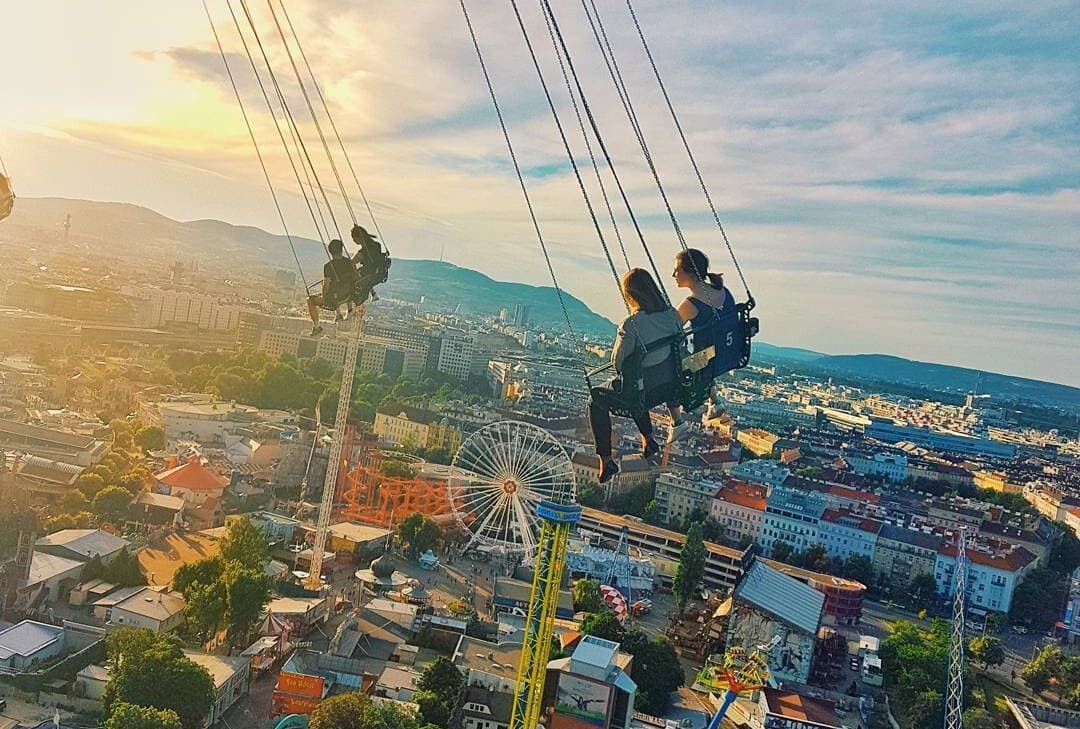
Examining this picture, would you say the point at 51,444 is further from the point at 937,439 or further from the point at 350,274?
the point at 937,439

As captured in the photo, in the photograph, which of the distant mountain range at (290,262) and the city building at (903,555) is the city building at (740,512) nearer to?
the city building at (903,555)

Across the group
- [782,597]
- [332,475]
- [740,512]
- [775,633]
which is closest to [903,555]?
[740,512]

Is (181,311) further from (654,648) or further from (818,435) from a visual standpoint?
(654,648)

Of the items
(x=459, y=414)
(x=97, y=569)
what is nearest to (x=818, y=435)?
(x=459, y=414)

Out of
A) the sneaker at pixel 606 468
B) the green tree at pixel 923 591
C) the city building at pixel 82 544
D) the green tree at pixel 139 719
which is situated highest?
the sneaker at pixel 606 468

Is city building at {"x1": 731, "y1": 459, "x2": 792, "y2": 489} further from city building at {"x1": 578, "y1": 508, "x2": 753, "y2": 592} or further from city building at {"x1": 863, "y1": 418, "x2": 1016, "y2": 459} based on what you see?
city building at {"x1": 863, "y1": 418, "x2": 1016, "y2": 459}

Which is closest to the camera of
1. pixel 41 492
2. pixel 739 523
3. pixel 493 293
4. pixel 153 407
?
pixel 41 492

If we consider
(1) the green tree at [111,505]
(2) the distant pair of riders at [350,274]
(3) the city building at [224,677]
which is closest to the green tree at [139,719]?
(3) the city building at [224,677]

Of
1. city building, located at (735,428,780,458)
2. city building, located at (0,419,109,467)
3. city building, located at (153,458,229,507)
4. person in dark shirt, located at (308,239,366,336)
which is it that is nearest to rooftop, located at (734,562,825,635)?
person in dark shirt, located at (308,239,366,336)
